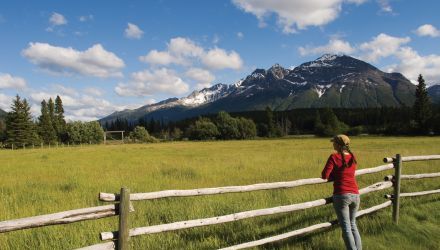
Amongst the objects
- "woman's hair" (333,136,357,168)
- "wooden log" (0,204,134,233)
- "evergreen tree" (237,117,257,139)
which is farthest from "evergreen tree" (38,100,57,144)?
"woman's hair" (333,136,357,168)

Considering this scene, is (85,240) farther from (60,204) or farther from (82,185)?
(82,185)

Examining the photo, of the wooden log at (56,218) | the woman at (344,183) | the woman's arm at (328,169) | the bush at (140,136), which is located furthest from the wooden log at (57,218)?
the bush at (140,136)

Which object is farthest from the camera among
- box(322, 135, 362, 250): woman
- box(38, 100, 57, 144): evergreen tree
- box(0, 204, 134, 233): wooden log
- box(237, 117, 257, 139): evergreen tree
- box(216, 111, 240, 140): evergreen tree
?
box(237, 117, 257, 139): evergreen tree

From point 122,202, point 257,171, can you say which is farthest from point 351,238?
point 257,171

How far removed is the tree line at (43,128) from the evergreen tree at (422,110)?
279 ft

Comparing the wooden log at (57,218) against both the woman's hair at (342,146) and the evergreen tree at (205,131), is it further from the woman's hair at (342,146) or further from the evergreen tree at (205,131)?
the evergreen tree at (205,131)

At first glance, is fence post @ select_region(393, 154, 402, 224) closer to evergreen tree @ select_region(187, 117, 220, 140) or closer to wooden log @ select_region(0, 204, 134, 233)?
wooden log @ select_region(0, 204, 134, 233)

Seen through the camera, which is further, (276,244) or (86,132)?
(86,132)

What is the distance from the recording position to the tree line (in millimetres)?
84000

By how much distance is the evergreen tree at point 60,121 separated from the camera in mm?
119494

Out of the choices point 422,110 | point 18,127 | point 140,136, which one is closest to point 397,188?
point 18,127

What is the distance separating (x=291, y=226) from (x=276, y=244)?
1224mm

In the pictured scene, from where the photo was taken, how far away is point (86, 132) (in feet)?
392

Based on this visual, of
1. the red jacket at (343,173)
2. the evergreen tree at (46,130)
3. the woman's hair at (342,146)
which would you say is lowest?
the red jacket at (343,173)
